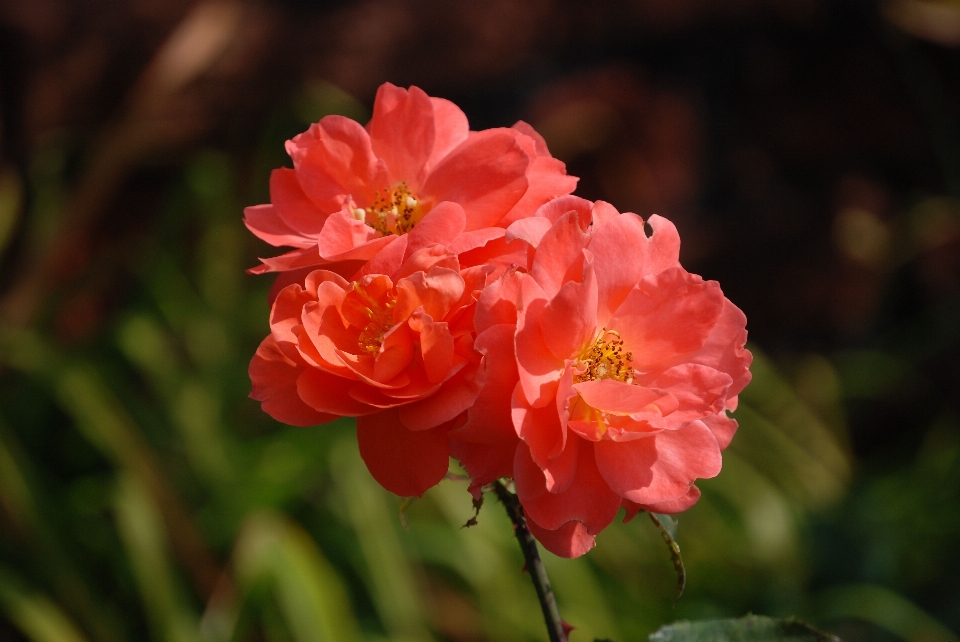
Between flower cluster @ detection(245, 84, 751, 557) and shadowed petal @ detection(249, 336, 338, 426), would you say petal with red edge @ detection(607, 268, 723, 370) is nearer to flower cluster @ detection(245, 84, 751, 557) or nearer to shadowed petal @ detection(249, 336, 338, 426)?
flower cluster @ detection(245, 84, 751, 557)

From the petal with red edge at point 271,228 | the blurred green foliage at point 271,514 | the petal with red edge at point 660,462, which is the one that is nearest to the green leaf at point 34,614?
the blurred green foliage at point 271,514

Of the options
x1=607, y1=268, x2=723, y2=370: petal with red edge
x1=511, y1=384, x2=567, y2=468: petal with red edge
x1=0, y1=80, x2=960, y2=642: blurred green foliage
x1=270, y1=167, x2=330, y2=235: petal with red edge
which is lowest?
x1=0, y1=80, x2=960, y2=642: blurred green foliage

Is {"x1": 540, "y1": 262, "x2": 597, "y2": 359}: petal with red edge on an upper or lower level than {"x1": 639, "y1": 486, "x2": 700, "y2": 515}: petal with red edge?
upper

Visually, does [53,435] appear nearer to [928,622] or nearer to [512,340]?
[512,340]

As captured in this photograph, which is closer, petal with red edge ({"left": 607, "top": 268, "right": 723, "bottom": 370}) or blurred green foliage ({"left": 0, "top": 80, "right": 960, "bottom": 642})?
petal with red edge ({"left": 607, "top": 268, "right": 723, "bottom": 370})

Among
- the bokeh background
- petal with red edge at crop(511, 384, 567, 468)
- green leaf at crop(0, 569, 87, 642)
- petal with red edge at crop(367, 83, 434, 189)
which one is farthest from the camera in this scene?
the bokeh background

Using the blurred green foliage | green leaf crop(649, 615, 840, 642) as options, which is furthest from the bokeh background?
green leaf crop(649, 615, 840, 642)

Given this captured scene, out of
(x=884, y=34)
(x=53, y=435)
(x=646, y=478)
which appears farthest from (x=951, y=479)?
(x=53, y=435)

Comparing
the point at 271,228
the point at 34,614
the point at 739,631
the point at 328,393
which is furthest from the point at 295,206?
the point at 34,614
